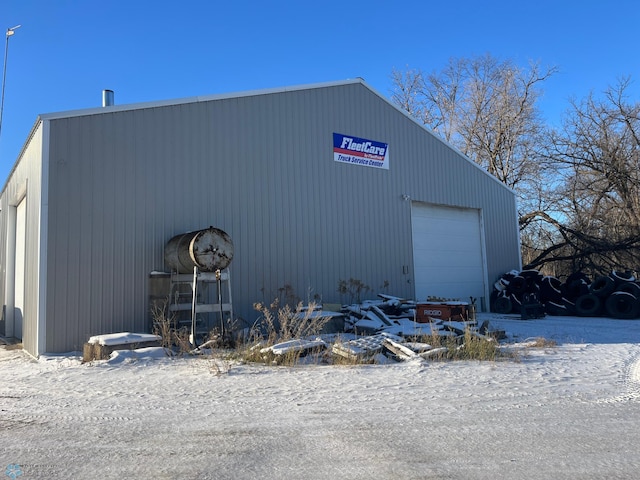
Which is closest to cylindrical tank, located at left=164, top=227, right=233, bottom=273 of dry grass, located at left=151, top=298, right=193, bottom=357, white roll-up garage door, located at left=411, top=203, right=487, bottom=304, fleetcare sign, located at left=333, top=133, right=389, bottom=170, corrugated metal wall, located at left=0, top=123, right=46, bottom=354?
dry grass, located at left=151, top=298, right=193, bottom=357

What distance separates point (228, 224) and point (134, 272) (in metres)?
2.16

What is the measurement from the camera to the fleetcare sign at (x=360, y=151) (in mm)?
12961

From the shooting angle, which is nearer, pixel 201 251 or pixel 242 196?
pixel 201 251

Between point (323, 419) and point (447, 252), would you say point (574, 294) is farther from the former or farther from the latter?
point (323, 419)

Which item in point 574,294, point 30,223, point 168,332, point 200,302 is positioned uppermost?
point 30,223

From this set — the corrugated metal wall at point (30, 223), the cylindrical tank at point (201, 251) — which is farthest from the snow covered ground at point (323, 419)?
the cylindrical tank at point (201, 251)

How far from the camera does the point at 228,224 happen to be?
10719 millimetres

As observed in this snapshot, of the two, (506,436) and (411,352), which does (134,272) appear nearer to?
(411,352)

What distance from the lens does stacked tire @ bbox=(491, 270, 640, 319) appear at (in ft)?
43.5

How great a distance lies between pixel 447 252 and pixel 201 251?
339 inches

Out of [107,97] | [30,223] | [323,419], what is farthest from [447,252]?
[323,419]

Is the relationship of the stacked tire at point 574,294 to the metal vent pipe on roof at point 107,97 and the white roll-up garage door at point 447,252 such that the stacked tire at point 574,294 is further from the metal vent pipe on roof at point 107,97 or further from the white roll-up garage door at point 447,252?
the metal vent pipe on roof at point 107,97

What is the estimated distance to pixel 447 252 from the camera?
49.9 ft

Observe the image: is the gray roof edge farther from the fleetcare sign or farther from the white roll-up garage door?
the white roll-up garage door
